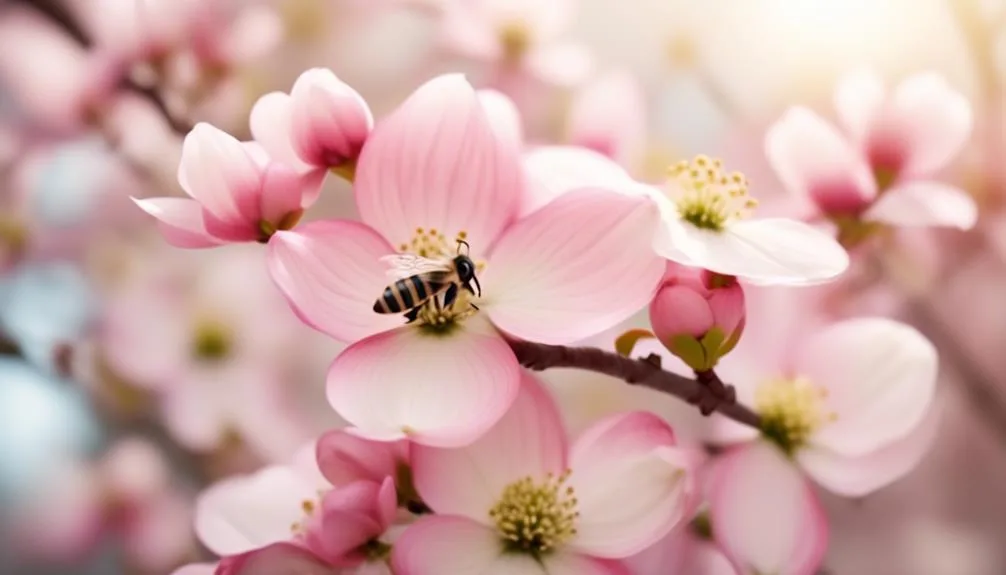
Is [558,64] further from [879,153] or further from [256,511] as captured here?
[256,511]

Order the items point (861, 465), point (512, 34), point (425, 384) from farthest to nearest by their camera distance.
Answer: point (512, 34) → point (861, 465) → point (425, 384)

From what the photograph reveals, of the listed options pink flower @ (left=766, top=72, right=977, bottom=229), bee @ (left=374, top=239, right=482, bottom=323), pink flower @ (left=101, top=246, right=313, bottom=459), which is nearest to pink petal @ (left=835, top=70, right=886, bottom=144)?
pink flower @ (left=766, top=72, right=977, bottom=229)

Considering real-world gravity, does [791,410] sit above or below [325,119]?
below

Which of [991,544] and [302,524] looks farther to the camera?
[991,544]


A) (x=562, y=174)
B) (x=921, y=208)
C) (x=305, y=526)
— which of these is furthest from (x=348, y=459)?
(x=921, y=208)

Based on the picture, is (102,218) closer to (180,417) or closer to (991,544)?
(180,417)

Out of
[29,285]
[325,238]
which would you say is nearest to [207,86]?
[29,285]
